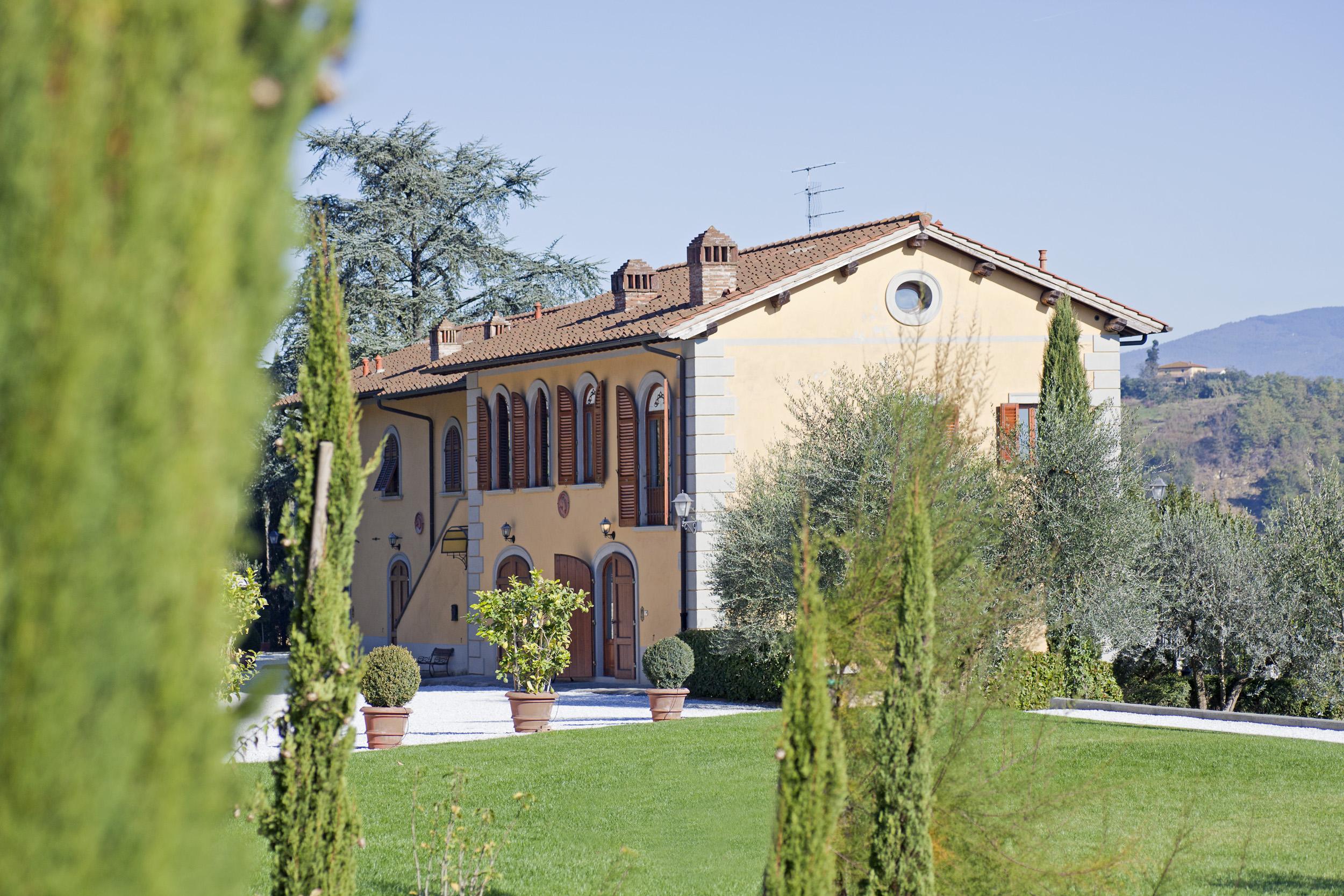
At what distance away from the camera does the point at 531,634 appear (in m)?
17.8

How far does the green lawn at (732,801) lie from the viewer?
9570 mm

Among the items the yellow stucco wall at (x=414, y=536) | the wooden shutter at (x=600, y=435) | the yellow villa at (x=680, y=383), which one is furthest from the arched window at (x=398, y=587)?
the wooden shutter at (x=600, y=435)

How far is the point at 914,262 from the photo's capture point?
2320cm

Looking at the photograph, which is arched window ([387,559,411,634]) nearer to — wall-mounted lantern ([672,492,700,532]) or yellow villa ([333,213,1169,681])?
yellow villa ([333,213,1169,681])

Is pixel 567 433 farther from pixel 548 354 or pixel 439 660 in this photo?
pixel 439 660

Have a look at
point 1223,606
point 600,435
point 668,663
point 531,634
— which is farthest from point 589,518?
point 1223,606

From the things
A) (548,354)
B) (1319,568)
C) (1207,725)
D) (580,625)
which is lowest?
(1207,725)

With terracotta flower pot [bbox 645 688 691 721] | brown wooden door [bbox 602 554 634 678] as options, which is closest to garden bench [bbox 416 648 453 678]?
brown wooden door [bbox 602 554 634 678]

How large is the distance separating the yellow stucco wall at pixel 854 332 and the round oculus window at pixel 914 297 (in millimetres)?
108

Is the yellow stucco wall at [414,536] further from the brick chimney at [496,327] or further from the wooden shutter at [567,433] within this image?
the wooden shutter at [567,433]

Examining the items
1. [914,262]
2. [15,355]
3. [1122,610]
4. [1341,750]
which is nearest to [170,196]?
[15,355]

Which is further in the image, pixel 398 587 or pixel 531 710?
pixel 398 587

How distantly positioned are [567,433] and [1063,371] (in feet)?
30.1

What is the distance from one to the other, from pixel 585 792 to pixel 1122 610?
411 inches
